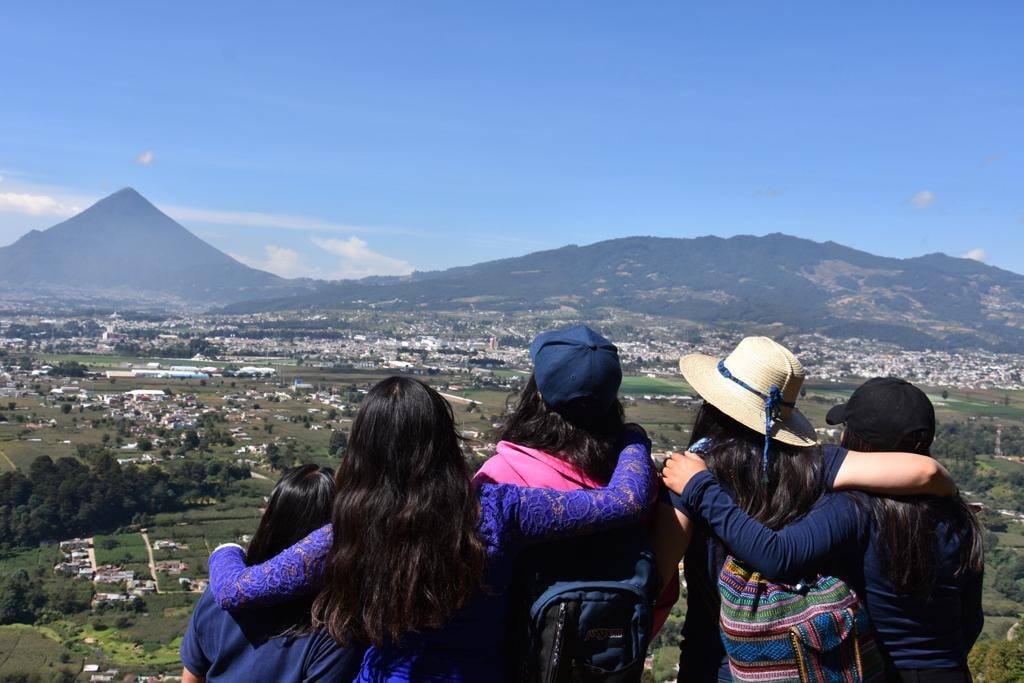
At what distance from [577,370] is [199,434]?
25888mm

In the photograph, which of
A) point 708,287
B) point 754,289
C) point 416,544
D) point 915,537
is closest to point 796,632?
point 915,537

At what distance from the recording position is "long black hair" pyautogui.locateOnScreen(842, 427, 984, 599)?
1.72 meters

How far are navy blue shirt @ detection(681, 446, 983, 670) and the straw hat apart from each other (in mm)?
162

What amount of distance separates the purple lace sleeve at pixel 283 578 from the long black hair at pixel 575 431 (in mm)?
503

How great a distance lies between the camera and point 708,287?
412 ft

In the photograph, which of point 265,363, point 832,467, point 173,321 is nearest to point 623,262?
point 173,321

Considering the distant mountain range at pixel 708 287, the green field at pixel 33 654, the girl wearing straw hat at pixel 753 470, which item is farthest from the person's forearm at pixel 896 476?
the distant mountain range at pixel 708 287

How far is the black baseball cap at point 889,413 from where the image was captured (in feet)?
A: 6.07

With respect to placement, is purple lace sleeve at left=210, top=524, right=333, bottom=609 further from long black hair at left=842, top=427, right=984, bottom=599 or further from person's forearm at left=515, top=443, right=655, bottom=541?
long black hair at left=842, top=427, right=984, bottom=599

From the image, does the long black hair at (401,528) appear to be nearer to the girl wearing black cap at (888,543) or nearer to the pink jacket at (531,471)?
the pink jacket at (531,471)

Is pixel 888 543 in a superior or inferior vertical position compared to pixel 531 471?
inferior

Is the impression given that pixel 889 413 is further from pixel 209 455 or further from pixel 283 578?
pixel 209 455

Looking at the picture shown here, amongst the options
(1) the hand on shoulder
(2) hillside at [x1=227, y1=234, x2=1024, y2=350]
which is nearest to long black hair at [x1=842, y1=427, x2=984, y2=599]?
(1) the hand on shoulder

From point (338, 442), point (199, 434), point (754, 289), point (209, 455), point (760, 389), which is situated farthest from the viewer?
point (754, 289)
